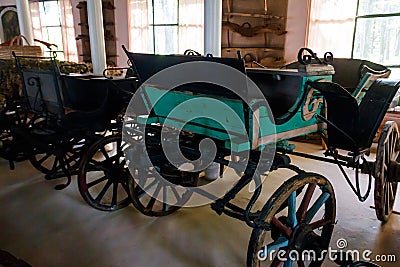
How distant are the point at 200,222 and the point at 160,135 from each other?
30.5 inches

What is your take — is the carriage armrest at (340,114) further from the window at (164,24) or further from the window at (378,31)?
the window at (164,24)

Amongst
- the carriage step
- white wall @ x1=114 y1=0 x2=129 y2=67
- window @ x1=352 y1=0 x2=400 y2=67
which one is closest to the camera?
the carriage step

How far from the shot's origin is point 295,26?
5305 mm

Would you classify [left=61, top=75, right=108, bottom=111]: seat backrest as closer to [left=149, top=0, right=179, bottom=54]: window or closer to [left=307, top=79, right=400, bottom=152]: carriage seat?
[left=307, top=79, right=400, bottom=152]: carriage seat

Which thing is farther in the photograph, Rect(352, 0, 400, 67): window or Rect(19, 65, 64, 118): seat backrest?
Rect(352, 0, 400, 67): window

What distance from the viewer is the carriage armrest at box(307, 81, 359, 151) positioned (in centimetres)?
168

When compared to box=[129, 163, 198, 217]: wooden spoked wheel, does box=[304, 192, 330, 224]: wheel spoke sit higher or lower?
higher

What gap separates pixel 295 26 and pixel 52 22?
24.6 ft

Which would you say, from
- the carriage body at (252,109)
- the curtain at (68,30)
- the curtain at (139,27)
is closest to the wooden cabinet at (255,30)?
the curtain at (139,27)

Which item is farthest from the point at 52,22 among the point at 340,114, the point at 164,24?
the point at 340,114

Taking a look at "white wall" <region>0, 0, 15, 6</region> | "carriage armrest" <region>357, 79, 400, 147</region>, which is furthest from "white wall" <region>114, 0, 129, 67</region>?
"carriage armrest" <region>357, 79, 400, 147</region>

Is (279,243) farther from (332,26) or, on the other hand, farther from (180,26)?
(180,26)

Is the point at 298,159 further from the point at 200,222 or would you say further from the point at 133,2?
the point at 133,2

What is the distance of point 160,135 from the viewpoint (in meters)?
2.34
